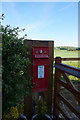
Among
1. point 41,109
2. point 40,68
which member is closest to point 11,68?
point 40,68

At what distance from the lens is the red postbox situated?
2.04m

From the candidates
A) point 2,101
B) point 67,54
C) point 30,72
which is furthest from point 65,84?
point 67,54

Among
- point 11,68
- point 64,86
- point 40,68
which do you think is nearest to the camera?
point 11,68

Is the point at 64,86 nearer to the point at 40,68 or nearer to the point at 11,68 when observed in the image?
the point at 40,68

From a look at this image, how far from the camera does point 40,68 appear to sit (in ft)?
6.86

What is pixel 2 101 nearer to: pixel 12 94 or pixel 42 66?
pixel 12 94

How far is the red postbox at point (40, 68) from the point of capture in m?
2.04

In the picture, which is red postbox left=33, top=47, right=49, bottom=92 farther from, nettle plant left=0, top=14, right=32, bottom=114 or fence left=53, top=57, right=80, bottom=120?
nettle plant left=0, top=14, right=32, bottom=114

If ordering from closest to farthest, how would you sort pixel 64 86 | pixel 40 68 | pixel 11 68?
pixel 11 68, pixel 64 86, pixel 40 68

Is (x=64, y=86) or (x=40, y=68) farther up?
(x=40, y=68)

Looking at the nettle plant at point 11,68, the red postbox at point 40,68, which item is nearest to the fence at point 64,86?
the red postbox at point 40,68

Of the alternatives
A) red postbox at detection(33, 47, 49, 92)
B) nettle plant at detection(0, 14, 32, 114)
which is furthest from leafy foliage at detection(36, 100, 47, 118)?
nettle plant at detection(0, 14, 32, 114)

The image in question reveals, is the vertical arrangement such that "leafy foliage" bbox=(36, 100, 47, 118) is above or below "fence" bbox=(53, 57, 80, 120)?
below

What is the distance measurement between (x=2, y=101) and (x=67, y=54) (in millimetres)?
3129
